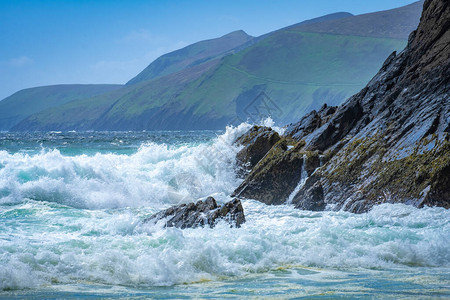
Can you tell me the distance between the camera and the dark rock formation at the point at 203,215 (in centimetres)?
1085

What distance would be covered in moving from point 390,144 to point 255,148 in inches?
259

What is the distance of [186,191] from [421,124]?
962cm

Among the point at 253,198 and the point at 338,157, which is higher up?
the point at 338,157

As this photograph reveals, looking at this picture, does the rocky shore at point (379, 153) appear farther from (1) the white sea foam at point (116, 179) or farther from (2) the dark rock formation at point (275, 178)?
(1) the white sea foam at point (116, 179)

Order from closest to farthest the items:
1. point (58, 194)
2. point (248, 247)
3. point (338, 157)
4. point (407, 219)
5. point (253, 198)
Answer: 1. point (248, 247)
2. point (407, 219)
3. point (338, 157)
4. point (253, 198)
5. point (58, 194)

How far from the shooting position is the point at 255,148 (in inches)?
731

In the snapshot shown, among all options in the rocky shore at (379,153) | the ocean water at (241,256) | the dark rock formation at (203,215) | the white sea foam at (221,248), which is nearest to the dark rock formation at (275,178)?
the rocky shore at (379,153)

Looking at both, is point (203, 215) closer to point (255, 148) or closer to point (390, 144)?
point (390, 144)

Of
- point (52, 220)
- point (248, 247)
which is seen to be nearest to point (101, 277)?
point (248, 247)

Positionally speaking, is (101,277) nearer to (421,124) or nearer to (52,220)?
(52,220)

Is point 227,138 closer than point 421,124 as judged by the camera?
No

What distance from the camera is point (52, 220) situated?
12.9 metres

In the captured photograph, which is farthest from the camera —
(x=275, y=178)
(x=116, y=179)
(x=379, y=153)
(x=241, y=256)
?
(x=116, y=179)

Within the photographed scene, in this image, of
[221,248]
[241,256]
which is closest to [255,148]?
[221,248]
